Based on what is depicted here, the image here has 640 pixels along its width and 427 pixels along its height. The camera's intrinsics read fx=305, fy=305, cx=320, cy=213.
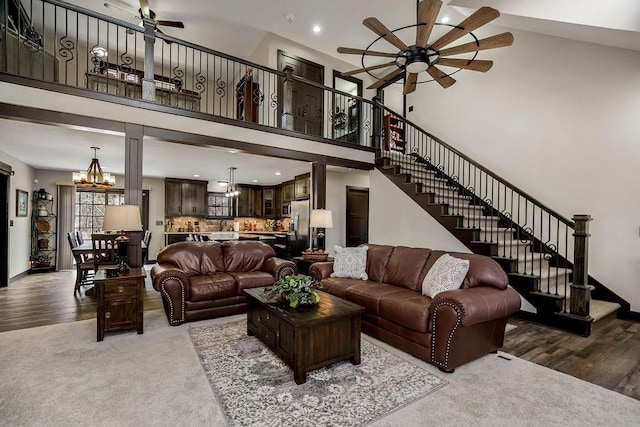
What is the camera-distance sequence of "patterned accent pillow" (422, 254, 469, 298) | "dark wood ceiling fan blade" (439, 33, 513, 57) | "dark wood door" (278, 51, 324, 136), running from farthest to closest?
"dark wood door" (278, 51, 324, 136), "patterned accent pillow" (422, 254, 469, 298), "dark wood ceiling fan blade" (439, 33, 513, 57)

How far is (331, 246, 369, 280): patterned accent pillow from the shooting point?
4086mm

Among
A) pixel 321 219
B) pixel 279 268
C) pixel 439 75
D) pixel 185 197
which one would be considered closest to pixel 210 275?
pixel 279 268

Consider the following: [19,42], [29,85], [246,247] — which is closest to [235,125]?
[246,247]

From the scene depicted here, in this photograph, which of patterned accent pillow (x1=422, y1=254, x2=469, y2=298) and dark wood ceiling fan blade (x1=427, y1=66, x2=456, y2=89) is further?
dark wood ceiling fan blade (x1=427, y1=66, x2=456, y2=89)

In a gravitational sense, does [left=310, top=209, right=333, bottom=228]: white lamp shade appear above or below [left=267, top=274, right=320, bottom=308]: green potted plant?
above

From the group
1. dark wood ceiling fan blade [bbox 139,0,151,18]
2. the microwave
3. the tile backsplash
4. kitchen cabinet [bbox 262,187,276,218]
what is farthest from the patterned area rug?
kitchen cabinet [bbox 262,187,276,218]

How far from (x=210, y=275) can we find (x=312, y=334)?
2.33m

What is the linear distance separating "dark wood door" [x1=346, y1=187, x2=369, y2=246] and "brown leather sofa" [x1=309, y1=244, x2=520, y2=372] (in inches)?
162

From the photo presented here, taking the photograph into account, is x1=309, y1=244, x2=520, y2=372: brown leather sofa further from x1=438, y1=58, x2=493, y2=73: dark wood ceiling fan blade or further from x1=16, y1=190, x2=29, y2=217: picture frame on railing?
x1=16, y1=190, x2=29, y2=217: picture frame on railing

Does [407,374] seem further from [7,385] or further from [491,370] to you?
[7,385]

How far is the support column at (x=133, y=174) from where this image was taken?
3992 millimetres

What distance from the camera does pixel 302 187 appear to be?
26.3ft

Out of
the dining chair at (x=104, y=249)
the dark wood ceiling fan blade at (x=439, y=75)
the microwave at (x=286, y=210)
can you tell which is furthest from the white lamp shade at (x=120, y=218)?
the microwave at (x=286, y=210)

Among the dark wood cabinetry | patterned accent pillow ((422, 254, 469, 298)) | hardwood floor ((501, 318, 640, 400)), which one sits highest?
the dark wood cabinetry
